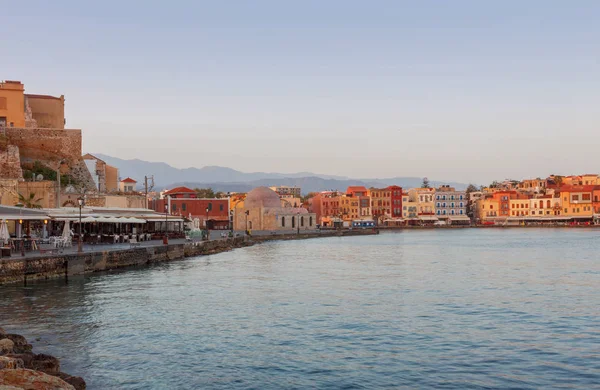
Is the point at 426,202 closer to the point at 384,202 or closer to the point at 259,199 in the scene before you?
the point at 384,202

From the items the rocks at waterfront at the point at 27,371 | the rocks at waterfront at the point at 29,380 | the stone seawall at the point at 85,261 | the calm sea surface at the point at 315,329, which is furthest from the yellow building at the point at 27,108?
the rocks at waterfront at the point at 29,380

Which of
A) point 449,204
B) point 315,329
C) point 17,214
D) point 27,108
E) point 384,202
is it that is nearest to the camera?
point 315,329

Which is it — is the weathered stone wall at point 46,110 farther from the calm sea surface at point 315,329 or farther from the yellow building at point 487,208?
the yellow building at point 487,208

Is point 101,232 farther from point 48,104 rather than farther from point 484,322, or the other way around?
point 484,322

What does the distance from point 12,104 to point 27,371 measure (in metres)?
56.4

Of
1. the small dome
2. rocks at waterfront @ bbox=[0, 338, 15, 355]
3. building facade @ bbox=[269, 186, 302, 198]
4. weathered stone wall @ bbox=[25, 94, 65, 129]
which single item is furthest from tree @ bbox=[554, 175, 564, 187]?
rocks at waterfront @ bbox=[0, 338, 15, 355]

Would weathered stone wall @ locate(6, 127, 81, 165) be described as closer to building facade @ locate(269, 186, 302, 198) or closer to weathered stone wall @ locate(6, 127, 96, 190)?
weathered stone wall @ locate(6, 127, 96, 190)

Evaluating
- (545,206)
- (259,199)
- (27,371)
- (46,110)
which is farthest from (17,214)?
(545,206)

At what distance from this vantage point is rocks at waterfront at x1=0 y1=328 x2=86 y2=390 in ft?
36.9

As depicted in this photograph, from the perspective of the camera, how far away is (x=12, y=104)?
202ft

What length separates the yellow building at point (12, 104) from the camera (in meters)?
60.8

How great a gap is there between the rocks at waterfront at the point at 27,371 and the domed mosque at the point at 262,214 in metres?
87.8

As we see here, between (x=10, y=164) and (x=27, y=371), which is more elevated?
(x=10, y=164)

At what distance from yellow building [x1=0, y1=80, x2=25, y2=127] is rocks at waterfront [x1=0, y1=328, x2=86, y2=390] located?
5020cm
